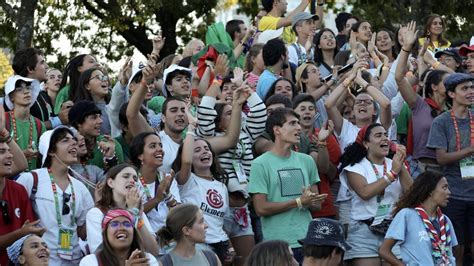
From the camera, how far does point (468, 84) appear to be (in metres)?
14.2

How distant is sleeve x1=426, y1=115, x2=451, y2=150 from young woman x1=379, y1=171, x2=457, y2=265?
1536 mm

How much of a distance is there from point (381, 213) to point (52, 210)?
3524 millimetres

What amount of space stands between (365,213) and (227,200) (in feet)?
5.05

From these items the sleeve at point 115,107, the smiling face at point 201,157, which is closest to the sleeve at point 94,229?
the smiling face at point 201,157

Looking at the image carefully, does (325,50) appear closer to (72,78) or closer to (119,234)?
Answer: (72,78)

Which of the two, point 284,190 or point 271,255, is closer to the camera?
point 271,255

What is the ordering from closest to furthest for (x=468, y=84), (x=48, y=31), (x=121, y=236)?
(x=121, y=236) → (x=468, y=84) → (x=48, y=31)

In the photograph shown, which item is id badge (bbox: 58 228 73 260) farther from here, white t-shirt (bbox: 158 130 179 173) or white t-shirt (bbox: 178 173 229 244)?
white t-shirt (bbox: 158 130 179 173)

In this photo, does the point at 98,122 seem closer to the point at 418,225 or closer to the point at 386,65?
the point at 418,225

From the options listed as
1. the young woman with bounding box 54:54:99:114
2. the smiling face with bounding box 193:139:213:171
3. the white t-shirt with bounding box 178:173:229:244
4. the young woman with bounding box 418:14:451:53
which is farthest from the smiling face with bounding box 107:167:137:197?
the young woman with bounding box 418:14:451:53

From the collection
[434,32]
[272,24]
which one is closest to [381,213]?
[272,24]

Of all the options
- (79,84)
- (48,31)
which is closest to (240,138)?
(79,84)

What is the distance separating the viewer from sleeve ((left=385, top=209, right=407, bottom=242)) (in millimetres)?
12156

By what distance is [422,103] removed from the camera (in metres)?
14.9
